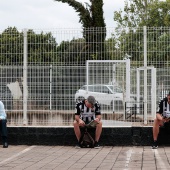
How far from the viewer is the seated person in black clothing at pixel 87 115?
13.1 meters

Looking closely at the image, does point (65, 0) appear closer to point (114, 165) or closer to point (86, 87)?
point (86, 87)

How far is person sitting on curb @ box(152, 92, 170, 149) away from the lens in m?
13.0

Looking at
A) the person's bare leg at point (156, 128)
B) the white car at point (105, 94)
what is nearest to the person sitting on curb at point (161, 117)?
the person's bare leg at point (156, 128)

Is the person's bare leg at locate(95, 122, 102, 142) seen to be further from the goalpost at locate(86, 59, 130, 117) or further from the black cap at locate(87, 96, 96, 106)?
the goalpost at locate(86, 59, 130, 117)

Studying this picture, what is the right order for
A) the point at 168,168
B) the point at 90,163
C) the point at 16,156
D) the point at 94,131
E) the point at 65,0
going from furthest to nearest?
the point at 65,0, the point at 94,131, the point at 16,156, the point at 90,163, the point at 168,168

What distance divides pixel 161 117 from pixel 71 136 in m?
2.41

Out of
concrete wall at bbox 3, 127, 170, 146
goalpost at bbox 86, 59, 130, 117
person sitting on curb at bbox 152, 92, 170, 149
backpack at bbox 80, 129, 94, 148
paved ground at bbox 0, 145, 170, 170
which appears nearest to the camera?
paved ground at bbox 0, 145, 170, 170

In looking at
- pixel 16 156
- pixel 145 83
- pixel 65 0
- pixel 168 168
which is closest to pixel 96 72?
pixel 145 83

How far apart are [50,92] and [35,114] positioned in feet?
2.30

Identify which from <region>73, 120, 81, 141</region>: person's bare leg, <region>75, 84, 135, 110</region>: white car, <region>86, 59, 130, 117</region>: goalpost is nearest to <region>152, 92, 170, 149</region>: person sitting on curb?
<region>75, 84, 135, 110</region>: white car

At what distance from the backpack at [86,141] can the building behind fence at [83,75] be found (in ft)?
2.38

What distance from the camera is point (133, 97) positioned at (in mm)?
13531

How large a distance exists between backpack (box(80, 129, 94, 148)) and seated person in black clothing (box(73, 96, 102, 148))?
0.10 metres

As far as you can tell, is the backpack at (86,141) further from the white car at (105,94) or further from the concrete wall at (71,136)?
the white car at (105,94)
